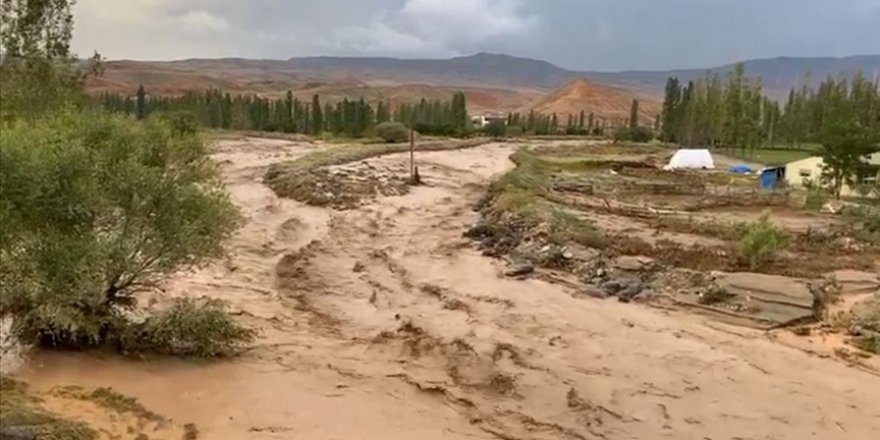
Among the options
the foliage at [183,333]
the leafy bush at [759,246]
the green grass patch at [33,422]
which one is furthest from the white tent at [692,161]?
the green grass patch at [33,422]

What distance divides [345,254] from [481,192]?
1521 centimetres

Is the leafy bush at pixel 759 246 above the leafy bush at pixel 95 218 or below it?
below

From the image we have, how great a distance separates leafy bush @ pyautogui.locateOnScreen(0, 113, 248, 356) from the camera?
11.9 m

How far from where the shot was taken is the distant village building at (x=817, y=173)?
4049cm

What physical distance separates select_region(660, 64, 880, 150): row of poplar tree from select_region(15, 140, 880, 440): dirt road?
55.0m

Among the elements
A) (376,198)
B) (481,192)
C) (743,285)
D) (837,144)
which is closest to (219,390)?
(743,285)

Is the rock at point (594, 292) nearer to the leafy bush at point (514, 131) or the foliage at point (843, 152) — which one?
the foliage at point (843, 152)

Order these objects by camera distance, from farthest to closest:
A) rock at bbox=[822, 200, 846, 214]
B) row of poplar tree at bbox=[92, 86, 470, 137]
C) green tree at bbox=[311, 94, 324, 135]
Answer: green tree at bbox=[311, 94, 324, 135]
row of poplar tree at bbox=[92, 86, 470, 137]
rock at bbox=[822, 200, 846, 214]

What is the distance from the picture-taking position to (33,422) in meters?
9.88

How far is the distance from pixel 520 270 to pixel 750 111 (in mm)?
66094

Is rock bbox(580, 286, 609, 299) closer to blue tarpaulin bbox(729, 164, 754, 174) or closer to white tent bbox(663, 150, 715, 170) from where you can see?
blue tarpaulin bbox(729, 164, 754, 174)

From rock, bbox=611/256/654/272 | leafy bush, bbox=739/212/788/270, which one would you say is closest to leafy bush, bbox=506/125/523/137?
leafy bush, bbox=739/212/788/270

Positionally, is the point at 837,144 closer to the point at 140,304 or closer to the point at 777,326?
the point at 777,326

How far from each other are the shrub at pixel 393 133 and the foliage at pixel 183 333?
53593mm
